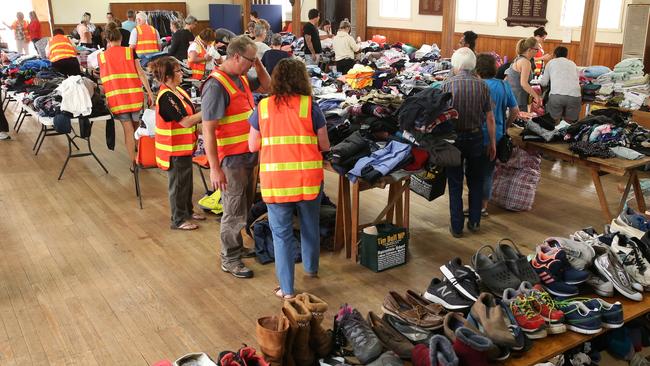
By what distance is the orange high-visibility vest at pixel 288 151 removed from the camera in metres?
3.41

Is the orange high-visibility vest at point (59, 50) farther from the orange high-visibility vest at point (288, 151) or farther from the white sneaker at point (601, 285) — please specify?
the white sneaker at point (601, 285)

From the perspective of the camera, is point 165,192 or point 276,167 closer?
point 276,167

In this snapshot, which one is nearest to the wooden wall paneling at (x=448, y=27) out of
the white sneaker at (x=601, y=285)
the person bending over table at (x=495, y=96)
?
the person bending over table at (x=495, y=96)

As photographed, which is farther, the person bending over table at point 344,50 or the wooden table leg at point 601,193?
the person bending over table at point 344,50

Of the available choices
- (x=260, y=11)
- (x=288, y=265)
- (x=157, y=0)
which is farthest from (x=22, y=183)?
(x=157, y=0)

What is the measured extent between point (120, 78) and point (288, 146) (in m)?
3.58

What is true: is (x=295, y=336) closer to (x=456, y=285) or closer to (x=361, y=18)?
(x=456, y=285)

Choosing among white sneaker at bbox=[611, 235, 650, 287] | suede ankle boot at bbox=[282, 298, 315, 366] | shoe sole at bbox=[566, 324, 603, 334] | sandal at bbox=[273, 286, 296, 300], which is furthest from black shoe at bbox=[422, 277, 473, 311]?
sandal at bbox=[273, 286, 296, 300]

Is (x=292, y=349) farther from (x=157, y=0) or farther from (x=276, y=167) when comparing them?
(x=157, y=0)

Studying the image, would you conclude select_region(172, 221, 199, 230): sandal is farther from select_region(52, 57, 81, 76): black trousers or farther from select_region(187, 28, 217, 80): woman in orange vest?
select_region(52, 57, 81, 76): black trousers

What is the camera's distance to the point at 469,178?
4.86 m

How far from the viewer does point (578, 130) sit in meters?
5.00

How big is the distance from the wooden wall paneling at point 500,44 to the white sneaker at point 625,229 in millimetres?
7649

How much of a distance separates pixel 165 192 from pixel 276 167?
2923mm
